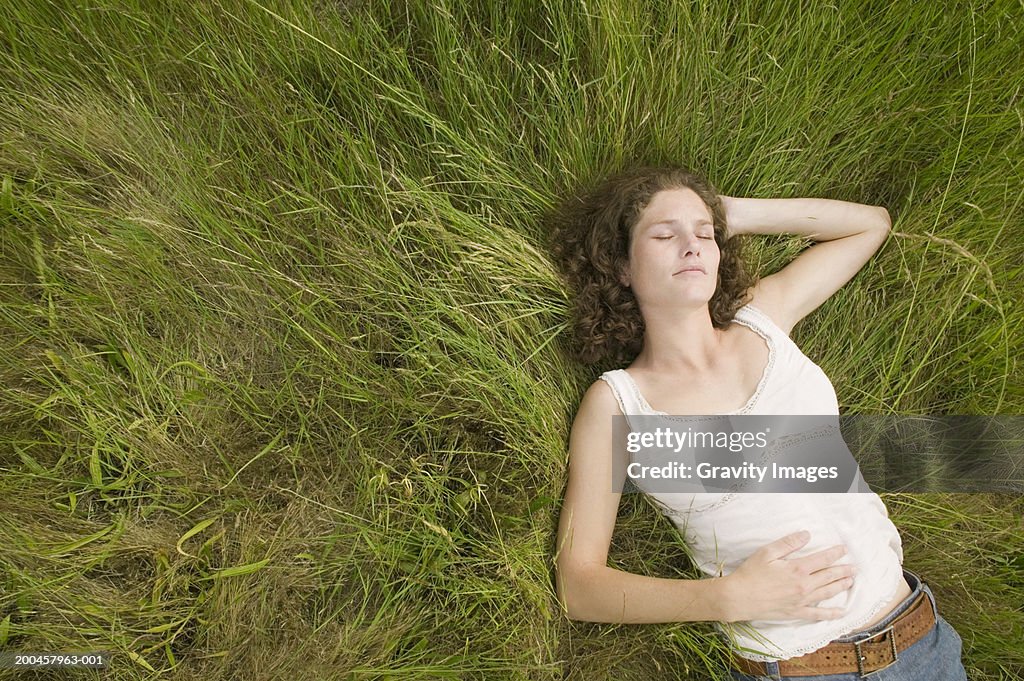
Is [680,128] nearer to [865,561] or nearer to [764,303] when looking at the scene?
[764,303]

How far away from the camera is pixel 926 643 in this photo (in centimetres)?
199

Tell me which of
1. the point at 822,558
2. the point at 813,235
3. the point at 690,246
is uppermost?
the point at 813,235

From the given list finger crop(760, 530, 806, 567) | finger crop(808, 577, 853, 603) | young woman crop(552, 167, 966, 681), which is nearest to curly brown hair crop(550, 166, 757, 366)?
young woman crop(552, 167, 966, 681)

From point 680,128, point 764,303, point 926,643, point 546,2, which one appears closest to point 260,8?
point 546,2

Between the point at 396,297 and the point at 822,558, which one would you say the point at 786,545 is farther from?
the point at 396,297

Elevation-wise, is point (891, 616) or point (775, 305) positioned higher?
point (775, 305)

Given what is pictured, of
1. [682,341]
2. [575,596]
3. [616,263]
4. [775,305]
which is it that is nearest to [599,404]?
[682,341]

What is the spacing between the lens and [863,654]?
1.92 meters

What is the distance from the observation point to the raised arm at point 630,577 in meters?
1.94


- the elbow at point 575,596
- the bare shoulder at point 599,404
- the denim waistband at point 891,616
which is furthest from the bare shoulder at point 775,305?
the elbow at point 575,596

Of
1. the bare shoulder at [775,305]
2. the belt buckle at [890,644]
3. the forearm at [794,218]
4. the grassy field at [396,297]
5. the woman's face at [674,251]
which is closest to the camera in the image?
the belt buckle at [890,644]

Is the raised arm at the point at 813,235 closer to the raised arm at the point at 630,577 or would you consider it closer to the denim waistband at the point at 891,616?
the raised arm at the point at 630,577

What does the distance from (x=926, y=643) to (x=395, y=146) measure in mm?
2334

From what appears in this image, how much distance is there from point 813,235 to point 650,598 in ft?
4.61
